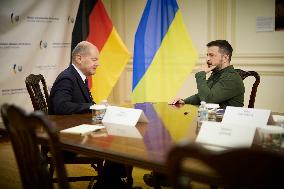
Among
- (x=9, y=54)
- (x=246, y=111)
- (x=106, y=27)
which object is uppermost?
(x=106, y=27)

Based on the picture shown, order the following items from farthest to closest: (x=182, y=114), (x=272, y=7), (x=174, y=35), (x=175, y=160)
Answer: (x=272, y=7)
(x=174, y=35)
(x=182, y=114)
(x=175, y=160)

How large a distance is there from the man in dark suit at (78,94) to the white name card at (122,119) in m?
0.39

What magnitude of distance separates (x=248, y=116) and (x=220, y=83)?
39.0 inches

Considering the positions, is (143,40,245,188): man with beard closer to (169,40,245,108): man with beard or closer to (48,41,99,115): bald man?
(169,40,245,108): man with beard

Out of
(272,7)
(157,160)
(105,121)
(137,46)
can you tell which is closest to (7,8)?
(137,46)

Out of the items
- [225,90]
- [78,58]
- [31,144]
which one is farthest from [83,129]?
[225,90]

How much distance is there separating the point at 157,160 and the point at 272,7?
3539 millimetres

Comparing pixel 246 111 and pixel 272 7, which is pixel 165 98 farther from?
pixel 246 111

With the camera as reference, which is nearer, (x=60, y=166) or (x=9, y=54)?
(x=60, y=166)

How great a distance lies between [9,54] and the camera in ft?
13.0

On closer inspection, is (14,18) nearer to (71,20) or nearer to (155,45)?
(71,20)

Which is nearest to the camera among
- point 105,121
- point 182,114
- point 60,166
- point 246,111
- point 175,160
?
point 175,160

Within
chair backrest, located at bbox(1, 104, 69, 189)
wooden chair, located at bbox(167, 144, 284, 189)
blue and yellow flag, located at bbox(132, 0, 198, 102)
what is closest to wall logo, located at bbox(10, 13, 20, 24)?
blue and yellow flag, located at bbox(132, 0, 198, 102)

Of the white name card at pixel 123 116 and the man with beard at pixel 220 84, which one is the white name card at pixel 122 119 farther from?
the man with beard at pixel 220 84
